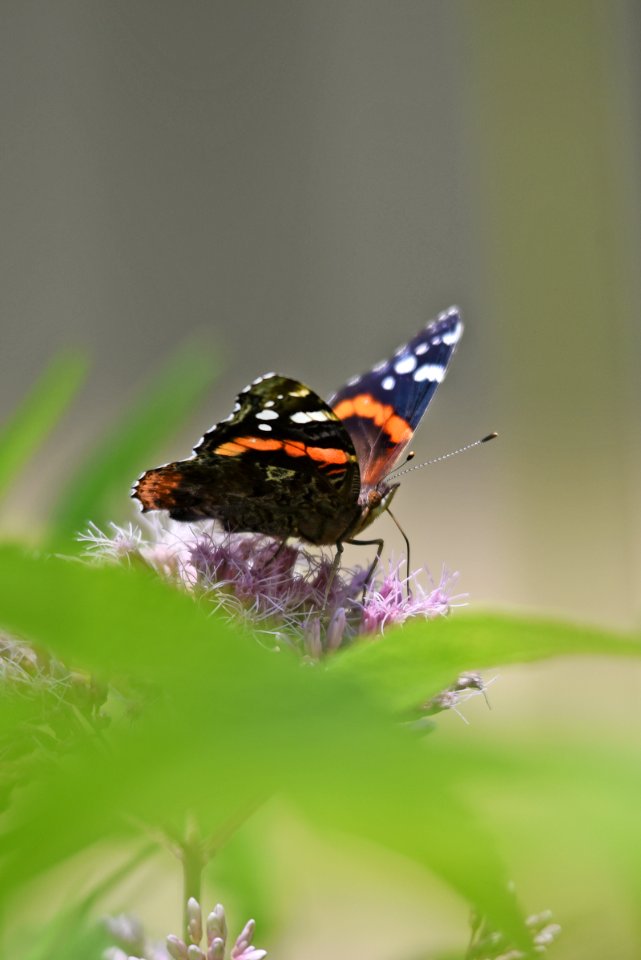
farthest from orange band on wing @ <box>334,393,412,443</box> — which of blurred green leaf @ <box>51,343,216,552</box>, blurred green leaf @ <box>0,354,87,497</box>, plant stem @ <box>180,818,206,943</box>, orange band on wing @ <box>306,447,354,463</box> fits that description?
plant stem @ <box>180,818,206,943</box>

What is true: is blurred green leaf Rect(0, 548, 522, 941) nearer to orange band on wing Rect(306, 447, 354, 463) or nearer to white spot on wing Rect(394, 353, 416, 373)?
orange band on wing Rect(306, 447, 354, 463)

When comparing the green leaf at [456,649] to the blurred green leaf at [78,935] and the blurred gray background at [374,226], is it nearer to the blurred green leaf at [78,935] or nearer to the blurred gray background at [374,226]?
the blurred green leaf at [78,935]

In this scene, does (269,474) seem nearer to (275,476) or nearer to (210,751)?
(275,476)

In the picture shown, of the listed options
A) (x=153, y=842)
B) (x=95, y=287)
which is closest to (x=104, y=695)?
(x=153, y=842)

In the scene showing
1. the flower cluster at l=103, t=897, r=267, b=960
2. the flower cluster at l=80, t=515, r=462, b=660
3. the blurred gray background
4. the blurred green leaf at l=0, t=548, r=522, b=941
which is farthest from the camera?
the blurred gray background

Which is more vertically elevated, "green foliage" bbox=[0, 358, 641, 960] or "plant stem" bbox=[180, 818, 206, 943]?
"plant stem" bbox=[180, 818, 206, 943]

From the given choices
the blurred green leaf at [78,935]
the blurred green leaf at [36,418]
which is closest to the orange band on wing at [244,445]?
the blurred green leaf at [36,418]
